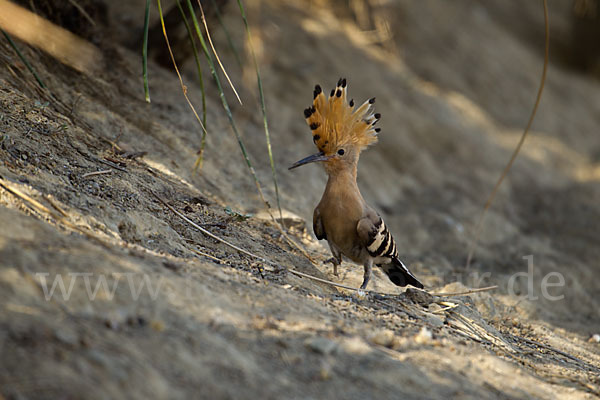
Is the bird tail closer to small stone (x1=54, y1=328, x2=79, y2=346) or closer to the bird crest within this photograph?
the bird crest

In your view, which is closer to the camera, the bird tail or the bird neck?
the bird neck

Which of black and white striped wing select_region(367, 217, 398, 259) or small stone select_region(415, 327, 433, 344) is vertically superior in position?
black and white striped wing select_region(367, 217, 398, 259)

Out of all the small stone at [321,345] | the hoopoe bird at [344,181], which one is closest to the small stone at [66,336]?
the small stone at [321,345]

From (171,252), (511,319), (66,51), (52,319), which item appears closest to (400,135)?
(511,319)

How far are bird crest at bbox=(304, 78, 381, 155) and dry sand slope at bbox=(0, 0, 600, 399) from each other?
834 mm

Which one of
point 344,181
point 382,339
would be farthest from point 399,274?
point 382,339

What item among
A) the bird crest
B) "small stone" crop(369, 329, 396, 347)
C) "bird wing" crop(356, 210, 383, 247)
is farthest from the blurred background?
"small stone" crop(369, 329, 396, 347)

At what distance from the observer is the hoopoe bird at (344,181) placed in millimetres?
3711

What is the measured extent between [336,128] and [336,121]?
47 mm

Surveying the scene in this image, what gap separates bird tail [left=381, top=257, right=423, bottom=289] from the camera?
412 centimetres

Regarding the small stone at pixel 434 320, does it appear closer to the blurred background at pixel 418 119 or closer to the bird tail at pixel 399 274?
the bird tail at pixel 399 274

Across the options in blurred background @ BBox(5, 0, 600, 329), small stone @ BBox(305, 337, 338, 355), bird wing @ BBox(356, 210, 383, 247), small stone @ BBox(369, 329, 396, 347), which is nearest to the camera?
small stone @ BBox(305, 337, 338, 355)

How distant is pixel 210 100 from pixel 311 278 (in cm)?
329

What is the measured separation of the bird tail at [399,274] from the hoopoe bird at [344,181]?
10.6 inches
